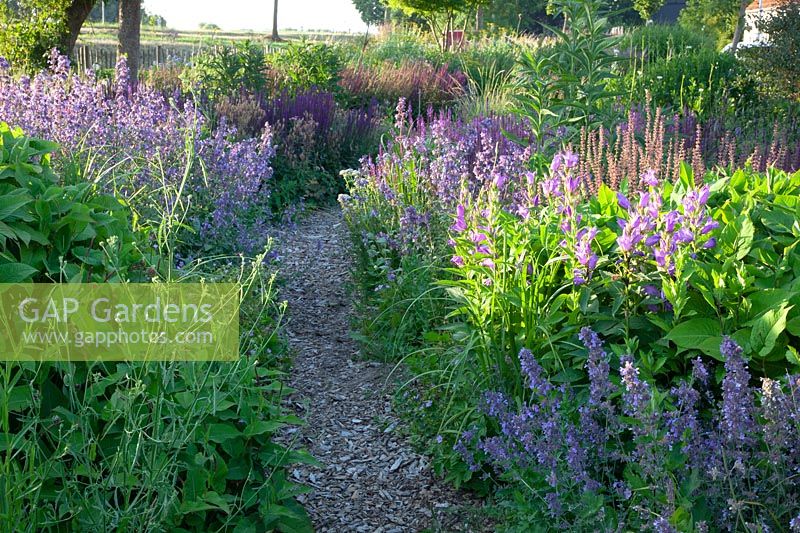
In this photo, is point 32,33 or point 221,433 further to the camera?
point 32,33

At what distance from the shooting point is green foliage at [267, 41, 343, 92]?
38.4 feet

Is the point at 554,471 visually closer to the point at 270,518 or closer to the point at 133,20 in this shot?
the point at 270,518

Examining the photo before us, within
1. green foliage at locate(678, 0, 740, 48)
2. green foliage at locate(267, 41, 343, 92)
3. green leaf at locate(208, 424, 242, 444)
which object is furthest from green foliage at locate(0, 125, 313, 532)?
green foliage at locate(678, 0, 740, 48)

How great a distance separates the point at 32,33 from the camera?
12266 mm

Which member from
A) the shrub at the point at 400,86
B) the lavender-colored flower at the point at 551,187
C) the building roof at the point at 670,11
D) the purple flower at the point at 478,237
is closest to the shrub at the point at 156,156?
the purple flower at the point at 478,237

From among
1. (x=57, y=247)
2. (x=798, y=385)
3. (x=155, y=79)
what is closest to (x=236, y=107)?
(x=155, y=79)

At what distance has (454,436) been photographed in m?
3.33

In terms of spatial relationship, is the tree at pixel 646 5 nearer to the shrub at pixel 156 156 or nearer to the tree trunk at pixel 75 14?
the tree trunk at pixel 75 14

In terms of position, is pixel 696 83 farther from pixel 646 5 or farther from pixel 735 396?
pixel 646 5

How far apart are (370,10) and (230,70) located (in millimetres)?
54323

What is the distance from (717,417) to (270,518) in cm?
140

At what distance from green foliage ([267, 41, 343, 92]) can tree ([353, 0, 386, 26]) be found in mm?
50692

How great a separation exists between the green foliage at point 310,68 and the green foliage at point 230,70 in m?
0.78

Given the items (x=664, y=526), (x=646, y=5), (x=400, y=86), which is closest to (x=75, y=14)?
(x=400, y=86)
